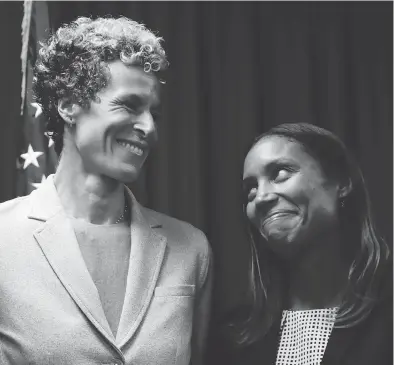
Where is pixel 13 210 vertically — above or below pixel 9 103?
below

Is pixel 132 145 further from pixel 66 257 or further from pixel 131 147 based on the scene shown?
pixel 66 257

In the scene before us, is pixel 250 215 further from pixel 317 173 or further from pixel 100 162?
pixel 100 162

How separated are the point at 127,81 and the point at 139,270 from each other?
49 cm

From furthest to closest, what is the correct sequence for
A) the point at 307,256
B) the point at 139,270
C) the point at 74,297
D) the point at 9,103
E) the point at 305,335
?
the point at 9,103 → the point at 307,256 → the point at 305,335 → the point at 139,270 → the point at 74,297

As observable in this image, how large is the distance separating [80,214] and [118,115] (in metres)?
0.28

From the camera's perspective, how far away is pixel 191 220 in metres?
2.46

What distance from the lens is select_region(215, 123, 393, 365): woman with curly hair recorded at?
2.04m

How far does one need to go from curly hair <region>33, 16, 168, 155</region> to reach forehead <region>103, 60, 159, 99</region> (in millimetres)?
13

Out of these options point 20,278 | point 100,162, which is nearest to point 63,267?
point 20,278

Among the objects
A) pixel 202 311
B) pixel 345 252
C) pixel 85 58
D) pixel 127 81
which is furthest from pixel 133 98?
pixel 345 252

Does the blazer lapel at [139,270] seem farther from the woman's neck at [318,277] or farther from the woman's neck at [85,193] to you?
the woman's neck at [318,277]

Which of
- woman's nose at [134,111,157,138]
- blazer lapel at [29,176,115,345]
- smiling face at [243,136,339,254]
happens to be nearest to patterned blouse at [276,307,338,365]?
smiling face at [243,136,339,254]

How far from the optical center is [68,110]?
1.95 meters

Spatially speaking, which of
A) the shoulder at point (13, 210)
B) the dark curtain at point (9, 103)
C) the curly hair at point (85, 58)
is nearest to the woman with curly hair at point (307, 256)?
the curly hair at point (85, 58)
